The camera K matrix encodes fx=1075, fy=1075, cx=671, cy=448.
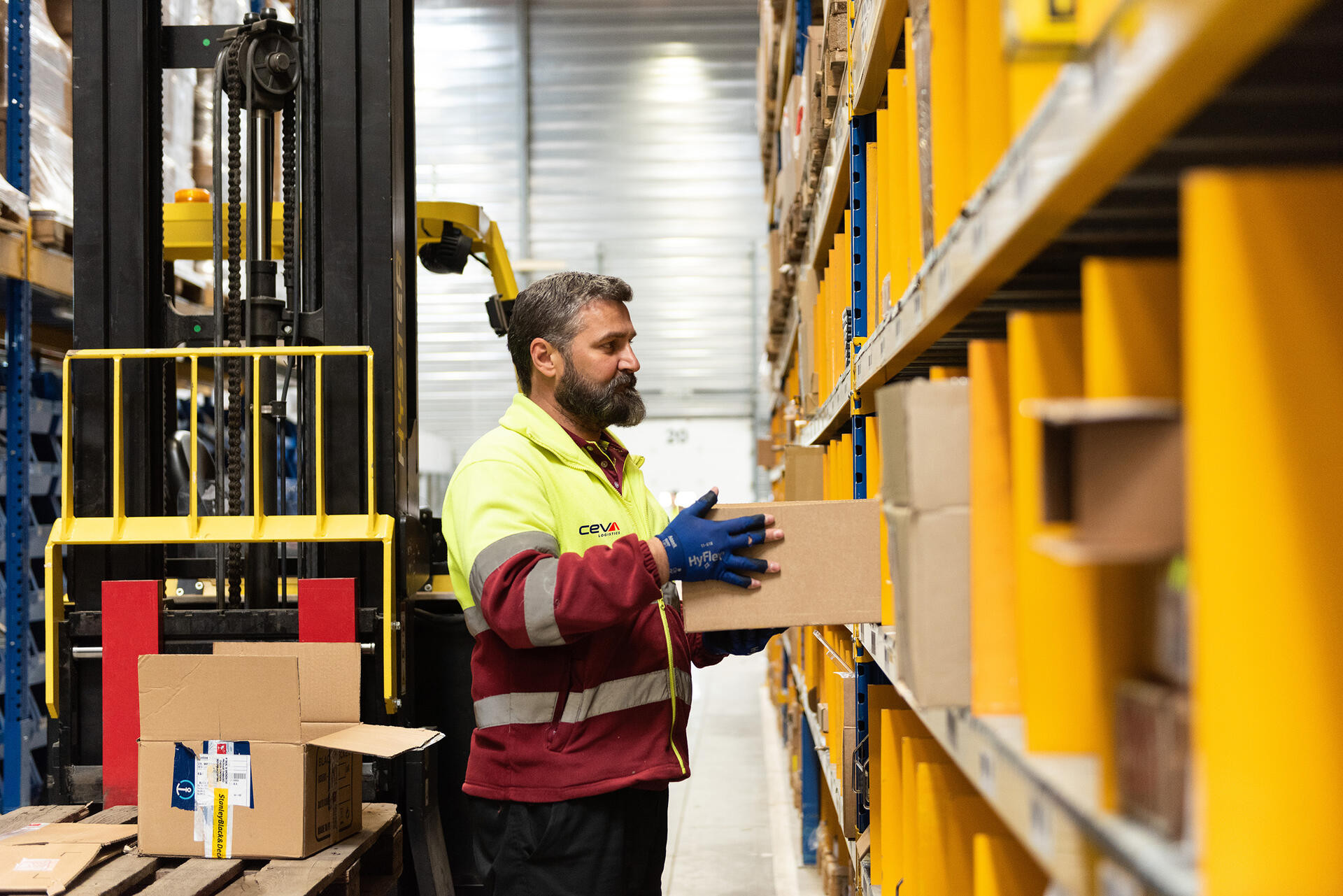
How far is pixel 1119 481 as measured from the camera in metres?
0.64

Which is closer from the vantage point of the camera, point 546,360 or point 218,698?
point 218,698

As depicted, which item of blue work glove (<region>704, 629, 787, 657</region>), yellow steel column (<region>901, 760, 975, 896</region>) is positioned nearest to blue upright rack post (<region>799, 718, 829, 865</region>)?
blue work glove (<region>704, 629, 787, 657</region>)

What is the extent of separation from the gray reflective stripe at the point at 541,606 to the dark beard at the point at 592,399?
57cm

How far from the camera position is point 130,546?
312 cm

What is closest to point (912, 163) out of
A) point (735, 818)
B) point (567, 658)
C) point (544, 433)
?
point (544, 433)

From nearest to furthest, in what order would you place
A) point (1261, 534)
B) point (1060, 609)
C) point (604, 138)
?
point (1261, 534) < point (1060, 609) < point (604, 138)

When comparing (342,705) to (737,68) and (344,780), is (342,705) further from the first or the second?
(737,68)

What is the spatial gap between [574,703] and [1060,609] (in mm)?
1587

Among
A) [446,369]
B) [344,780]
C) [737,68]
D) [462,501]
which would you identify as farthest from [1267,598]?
[446,369]

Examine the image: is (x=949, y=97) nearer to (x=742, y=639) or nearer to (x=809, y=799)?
(x=742, y=639)

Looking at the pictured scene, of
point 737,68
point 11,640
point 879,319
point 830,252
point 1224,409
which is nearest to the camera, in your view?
point 1224,409

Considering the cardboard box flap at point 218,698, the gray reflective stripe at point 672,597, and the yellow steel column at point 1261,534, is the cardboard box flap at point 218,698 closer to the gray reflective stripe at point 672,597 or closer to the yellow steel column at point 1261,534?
the gray reflective stripe at point 672,597

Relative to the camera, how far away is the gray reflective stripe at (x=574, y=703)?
2.26 m

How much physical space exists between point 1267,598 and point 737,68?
12.8 metres
